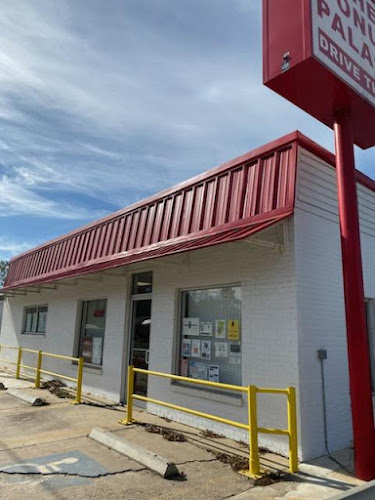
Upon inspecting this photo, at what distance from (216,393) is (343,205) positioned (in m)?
3.82

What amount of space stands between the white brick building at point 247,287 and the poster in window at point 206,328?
0.03 meters

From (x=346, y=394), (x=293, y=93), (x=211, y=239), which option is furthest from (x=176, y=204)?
(x=346, y=394)

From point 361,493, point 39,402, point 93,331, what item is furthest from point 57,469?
point 93,331

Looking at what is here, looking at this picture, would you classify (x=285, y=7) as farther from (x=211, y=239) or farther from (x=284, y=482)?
(x=284, y=482)

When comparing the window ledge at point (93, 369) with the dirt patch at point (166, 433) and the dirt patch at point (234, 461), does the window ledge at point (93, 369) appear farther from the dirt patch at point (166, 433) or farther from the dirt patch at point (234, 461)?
the dirt patch at point (234, 461)

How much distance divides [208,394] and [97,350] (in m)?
4.73

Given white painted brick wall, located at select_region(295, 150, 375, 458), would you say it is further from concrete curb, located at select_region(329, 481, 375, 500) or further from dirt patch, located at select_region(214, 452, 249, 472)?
concrete curb, located at select_region(329, 481, 375, 500)

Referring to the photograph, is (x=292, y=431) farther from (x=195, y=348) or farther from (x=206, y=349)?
(x=195, y=348)

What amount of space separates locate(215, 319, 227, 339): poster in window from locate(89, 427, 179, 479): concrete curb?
96.9 inches

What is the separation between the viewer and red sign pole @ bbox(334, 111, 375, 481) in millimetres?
5066

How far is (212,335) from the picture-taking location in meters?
7.62

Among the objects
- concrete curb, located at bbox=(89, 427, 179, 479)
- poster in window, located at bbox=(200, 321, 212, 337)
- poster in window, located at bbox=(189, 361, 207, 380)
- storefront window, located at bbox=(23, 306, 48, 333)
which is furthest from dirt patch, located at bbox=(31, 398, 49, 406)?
storefront window, located at bbox=(23, 306, 48, 333)

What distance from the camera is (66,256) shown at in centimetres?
1316

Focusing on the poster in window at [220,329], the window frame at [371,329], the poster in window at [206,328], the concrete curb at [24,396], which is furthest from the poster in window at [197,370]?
the concrete curb at [24,396]
